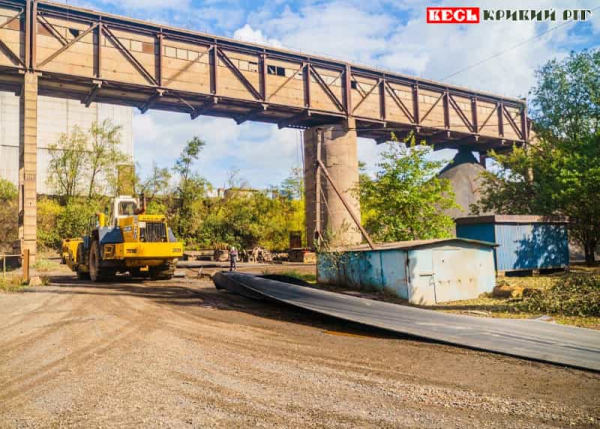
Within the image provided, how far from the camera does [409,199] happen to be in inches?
665

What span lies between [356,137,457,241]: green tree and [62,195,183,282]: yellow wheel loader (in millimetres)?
7877

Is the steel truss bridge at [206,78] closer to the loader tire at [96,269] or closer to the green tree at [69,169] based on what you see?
the loader tire at [96,269]

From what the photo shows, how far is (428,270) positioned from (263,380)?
807cm

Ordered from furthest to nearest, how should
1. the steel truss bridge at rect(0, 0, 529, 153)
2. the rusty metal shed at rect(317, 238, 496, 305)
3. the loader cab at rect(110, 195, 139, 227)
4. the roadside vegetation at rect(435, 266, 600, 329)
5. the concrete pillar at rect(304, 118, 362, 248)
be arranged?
the concrete pillar at rect(304, 118, 362, 248) < the steel truss bridge at rect(0, 0, 529, 153) < the loader cab at rect(110, 195, 139, 227) < the rusty metal shed at rect(317, 238, 496, 305) < the roadside vegetation at rect(435, 266, 600, 329)

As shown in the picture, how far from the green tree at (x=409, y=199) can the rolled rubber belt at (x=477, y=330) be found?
7.88 metres

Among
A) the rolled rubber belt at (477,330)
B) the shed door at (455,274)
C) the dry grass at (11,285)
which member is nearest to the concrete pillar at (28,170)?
the dry grass at (11,285)

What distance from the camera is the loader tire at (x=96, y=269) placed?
17562 millimetres

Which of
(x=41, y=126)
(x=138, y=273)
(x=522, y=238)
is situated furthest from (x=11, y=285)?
Answer: (x=41, y=126)

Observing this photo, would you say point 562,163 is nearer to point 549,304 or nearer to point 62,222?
point 549,304

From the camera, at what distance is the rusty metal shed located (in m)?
12.2

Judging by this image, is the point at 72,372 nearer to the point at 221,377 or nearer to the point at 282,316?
the point at 221,377

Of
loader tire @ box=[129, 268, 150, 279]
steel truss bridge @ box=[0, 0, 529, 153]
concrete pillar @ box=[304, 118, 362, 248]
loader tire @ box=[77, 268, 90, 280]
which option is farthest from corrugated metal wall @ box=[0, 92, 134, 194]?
loader tire @ box=[129, 268, 150, 279]

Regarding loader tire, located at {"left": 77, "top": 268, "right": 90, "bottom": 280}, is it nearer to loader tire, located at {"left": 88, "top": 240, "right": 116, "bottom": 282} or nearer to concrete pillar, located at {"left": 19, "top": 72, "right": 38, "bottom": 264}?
loader tire, located at {"left": 88, "top": 240, "right": 116, "bottom": 282}

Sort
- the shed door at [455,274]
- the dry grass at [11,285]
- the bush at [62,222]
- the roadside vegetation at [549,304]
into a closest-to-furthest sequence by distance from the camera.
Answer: the roadside vegetation at [549,304] → the shed door at [455,274] → the dry grass at [11,285] → the bush at [62,222]
